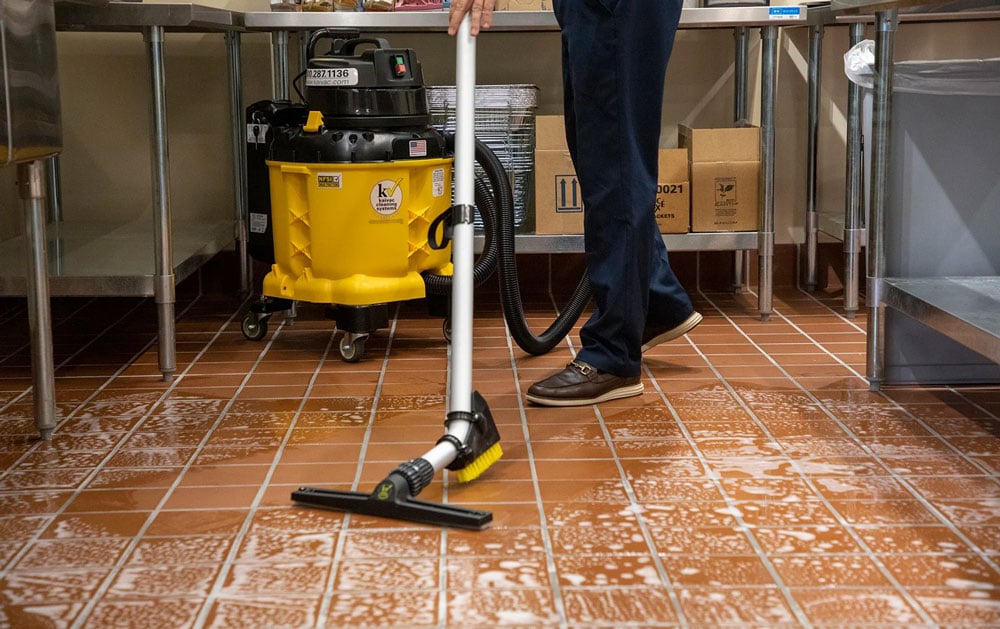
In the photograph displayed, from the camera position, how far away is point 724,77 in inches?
153

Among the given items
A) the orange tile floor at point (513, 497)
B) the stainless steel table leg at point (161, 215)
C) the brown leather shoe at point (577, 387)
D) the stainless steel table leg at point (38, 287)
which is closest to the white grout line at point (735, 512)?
the orange tile floor at point (513, 497)

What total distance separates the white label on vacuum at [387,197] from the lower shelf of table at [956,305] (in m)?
1.14

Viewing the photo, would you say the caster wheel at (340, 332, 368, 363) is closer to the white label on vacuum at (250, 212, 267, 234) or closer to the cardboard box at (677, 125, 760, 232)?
Answer: the white label on vacuum at (250, 212, 267, 234)

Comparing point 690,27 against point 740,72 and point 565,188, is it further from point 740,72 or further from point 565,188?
point 565,188

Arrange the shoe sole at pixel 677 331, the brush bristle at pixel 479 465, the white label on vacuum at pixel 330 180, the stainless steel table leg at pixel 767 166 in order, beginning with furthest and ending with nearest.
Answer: the stainless steel table leg at pixel 767 166
the white label on vacuum at pixel 330 180
the shoe sole at pixel 677 331
the brush bristle at pixel 479 465

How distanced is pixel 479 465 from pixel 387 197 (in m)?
1.13

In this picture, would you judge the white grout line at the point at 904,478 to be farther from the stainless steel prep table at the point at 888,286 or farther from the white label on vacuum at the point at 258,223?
the white label on vacuum at the point at 258,223

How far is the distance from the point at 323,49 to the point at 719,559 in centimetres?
261

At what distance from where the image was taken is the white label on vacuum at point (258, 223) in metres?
3.25

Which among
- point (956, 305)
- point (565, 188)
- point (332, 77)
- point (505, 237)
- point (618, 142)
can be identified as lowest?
point (956, 305)

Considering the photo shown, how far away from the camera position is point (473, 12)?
7.07 ft

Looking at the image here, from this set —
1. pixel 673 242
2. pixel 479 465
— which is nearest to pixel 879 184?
pixel 673 242

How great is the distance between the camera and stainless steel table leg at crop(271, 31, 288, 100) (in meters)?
3.41

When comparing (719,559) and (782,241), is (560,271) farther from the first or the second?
(719,559)
